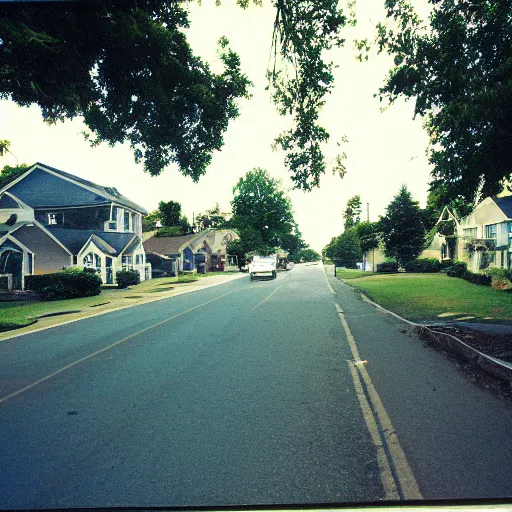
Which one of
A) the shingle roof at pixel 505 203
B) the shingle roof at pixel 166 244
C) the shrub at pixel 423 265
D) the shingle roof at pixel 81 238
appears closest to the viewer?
the shingle roof at pixel 81 238

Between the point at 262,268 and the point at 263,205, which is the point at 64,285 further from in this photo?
the point at 263,205

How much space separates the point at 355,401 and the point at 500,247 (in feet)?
101

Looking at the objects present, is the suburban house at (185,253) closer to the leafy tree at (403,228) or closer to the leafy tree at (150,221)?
the leafy tree at (403,228)

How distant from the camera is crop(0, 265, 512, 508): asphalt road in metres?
3.12

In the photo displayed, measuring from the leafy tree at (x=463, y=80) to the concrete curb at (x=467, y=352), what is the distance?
3.62 metres

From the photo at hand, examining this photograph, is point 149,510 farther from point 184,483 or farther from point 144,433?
point 144,433

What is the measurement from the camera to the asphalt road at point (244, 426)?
3.12 meters

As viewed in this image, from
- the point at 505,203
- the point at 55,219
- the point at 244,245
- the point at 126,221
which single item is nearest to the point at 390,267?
the point at 505,203

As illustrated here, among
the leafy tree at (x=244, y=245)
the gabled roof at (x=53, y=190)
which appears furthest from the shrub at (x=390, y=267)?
the gabled roof at (x=53, y=190)

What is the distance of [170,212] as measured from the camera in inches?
3465

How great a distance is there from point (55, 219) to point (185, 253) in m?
25.5

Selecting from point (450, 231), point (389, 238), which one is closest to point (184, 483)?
point (389, 238)

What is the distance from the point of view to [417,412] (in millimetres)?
4645

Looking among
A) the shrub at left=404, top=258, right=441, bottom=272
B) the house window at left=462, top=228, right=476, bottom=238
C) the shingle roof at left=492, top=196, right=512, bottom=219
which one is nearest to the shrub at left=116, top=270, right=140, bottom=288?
the shrub at left=404, top=258, right=441, bottom=272
